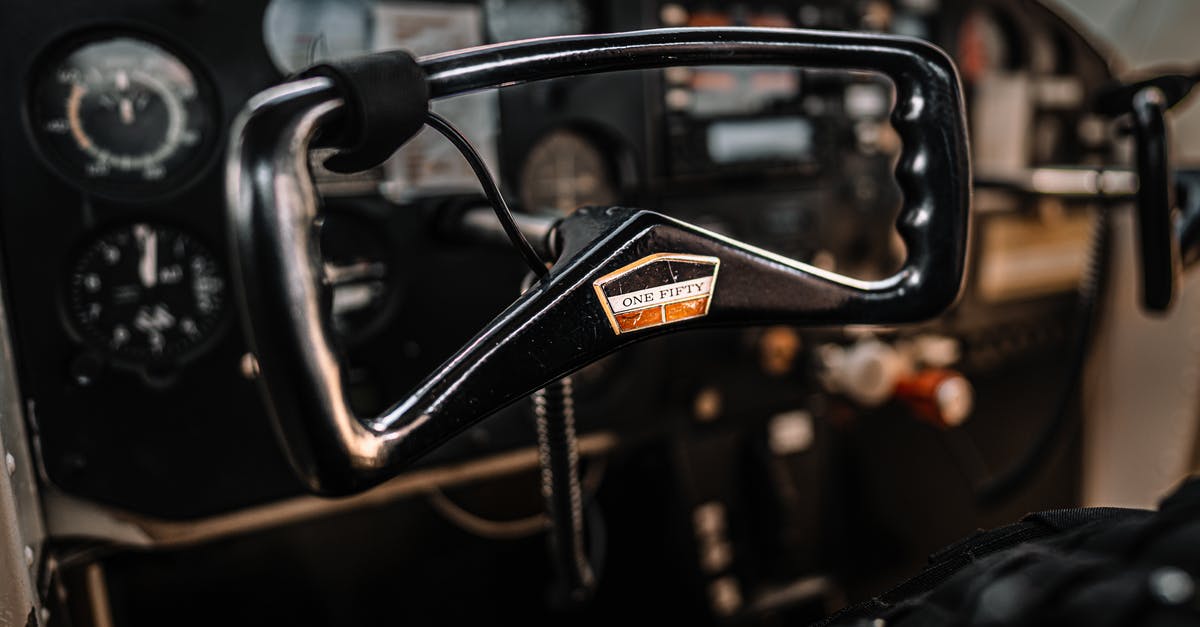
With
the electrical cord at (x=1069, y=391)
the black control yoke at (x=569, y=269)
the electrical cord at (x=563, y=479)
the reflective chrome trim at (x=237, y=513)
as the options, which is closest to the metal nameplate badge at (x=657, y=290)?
the black control yoke at (x=569, y=269)

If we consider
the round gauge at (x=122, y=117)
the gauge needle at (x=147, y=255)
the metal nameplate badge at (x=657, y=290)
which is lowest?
the metal nameplate badge at (x=657, y=290)

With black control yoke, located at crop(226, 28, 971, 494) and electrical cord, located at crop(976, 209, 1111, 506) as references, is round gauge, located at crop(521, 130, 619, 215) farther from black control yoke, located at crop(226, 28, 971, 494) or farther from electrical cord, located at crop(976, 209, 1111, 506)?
electrical cord, located at crop(976, 209, 1111, 506)

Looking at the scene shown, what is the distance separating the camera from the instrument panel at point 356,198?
0.92 m

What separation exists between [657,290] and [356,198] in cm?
70

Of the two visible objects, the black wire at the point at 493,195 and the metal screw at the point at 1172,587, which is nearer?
the metal screw at the point at 1172,587

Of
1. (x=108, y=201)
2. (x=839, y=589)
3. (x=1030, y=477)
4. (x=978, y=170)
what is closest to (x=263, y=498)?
(x=108, y=201)

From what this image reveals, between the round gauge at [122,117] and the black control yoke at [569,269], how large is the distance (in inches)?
23.8

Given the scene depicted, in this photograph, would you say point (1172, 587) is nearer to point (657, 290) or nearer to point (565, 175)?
point (657, 290)

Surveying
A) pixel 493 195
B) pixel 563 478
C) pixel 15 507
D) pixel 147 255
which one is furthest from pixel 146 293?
pixel 493 195

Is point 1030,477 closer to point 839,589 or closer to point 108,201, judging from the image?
point 839,589

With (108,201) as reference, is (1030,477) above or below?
below

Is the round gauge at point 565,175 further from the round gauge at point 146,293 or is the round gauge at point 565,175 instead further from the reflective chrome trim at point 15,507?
A: the reflective chrome trim at point 15,507

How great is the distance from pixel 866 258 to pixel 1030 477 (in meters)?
0.71

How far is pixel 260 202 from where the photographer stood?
383mm
